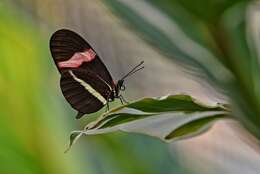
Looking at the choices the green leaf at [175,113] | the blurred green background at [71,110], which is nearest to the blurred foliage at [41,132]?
the blurred green background at [71,110]

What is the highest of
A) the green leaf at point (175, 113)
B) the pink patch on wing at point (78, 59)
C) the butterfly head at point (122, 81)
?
the pink patch on wing at point (78, 59)

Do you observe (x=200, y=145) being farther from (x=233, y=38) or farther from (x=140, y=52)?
(x=233, y=38)

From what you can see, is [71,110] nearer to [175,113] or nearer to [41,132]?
[41,132]

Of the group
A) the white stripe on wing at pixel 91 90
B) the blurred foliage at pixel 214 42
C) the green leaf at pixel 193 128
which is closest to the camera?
the blurred foliage at pixel 214 42

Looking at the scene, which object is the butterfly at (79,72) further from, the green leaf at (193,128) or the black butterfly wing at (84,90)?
the green leaf at (193,128)

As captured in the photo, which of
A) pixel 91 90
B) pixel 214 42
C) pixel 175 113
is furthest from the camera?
pixel 91 90

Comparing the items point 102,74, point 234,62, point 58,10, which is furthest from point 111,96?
point 234,62

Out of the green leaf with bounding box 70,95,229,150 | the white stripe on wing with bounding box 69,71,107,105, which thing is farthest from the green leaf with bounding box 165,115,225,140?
the white stripe on wing with bounding box 69,71,107,105

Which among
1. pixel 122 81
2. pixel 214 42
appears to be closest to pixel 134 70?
pixel 122 81
